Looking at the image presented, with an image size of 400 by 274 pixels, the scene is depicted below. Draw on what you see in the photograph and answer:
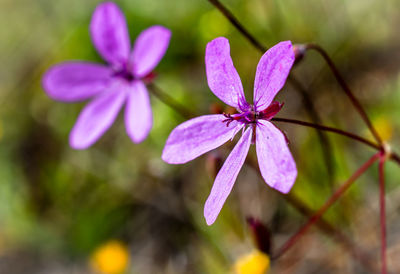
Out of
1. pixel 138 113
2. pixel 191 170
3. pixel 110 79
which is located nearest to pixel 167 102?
pixel 110 79

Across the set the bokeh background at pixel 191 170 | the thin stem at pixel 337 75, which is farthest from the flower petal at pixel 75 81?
the thin stem at pixel 337 75

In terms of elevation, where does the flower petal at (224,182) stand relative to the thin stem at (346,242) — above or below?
above

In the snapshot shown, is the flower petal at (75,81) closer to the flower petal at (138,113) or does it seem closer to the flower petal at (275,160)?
the flower petal at (138,113)

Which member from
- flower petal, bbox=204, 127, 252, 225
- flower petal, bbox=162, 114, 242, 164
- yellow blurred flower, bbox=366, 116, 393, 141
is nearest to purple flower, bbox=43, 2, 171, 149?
flower petal, bbox=162, 114, 242, 164

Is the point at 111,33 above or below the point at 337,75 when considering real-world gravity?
above

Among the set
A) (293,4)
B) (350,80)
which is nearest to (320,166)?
(350,80)

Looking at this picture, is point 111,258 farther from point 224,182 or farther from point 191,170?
point 224,182
